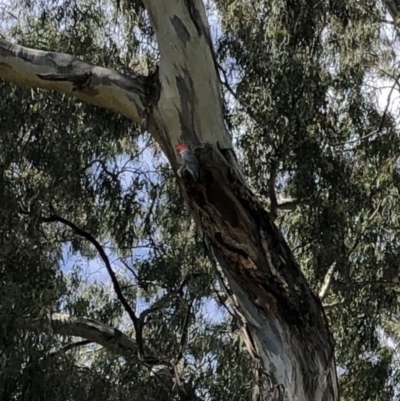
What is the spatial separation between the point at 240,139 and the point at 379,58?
40.9 inches

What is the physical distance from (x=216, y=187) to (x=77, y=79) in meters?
0.69

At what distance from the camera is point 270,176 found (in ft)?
14.0

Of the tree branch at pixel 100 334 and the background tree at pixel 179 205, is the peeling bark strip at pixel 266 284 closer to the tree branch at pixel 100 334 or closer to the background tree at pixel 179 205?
the background tree at pixel 179 205

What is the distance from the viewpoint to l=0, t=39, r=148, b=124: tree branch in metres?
2.74

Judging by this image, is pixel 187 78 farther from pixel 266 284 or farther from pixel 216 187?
Answer: pixel 266 284

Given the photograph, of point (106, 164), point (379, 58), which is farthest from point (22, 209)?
point (379, 58)

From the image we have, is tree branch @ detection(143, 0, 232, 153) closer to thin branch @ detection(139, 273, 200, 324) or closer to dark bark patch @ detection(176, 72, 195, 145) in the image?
dark bark patch @ detection(176, 72, 195, 145)

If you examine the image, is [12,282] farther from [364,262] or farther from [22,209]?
[364,262]

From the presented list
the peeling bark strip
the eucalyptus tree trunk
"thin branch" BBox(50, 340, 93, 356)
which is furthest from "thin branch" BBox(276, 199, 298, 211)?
the peeling bark strip

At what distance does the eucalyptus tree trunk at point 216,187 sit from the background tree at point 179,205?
780 mm

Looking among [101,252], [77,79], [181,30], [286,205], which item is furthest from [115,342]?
[181,30]

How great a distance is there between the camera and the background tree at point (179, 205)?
3.77 metres

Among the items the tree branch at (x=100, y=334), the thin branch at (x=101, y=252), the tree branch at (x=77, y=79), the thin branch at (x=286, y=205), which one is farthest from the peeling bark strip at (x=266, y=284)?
the thin branch at (x=286, y=205)

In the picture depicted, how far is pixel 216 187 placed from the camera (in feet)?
8.25
